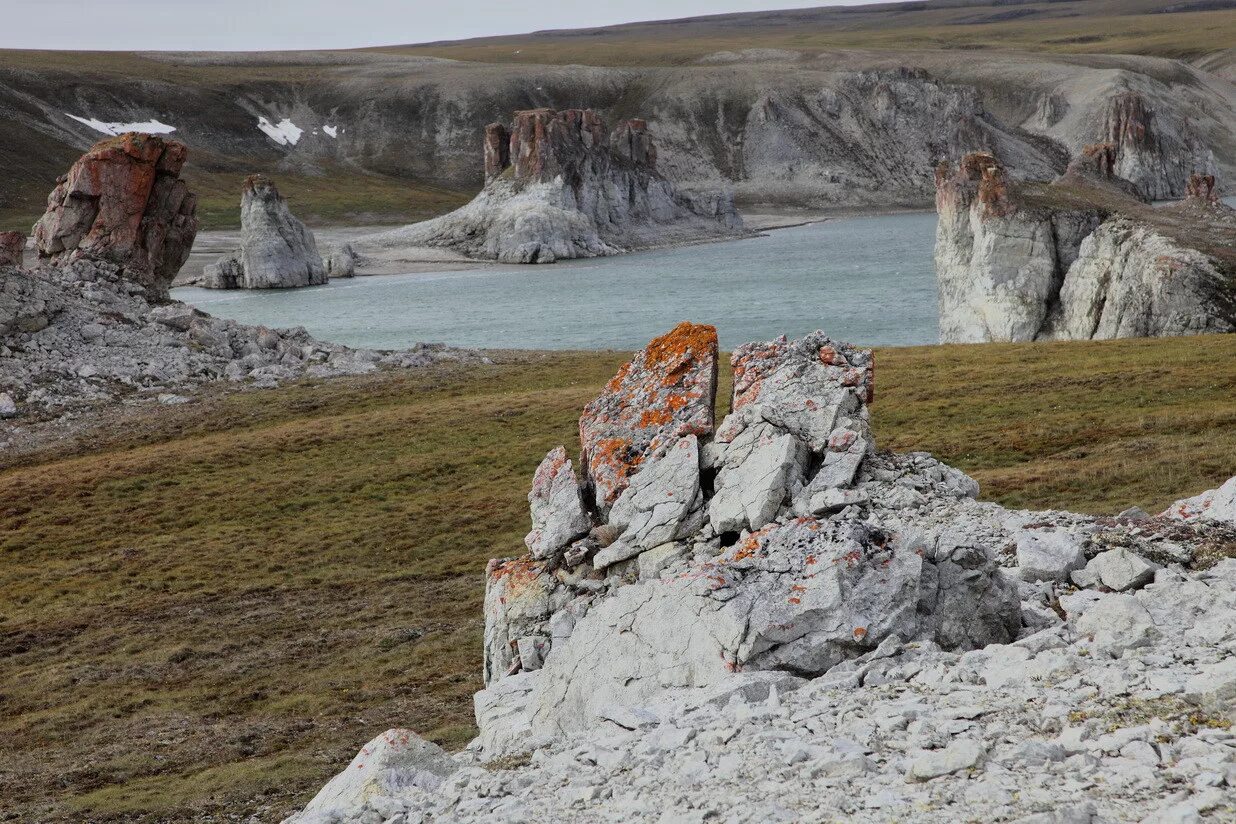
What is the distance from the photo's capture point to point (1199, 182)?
247 feet

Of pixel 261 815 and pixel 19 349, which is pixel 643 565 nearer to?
pixel 261 815

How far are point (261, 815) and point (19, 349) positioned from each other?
43.9 metres

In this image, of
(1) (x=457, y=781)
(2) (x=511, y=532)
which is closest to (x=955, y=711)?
(1) (x=457, y=781)

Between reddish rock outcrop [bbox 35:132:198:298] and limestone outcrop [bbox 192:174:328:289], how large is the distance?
59.4 meters

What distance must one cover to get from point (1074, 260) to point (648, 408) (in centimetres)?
5365

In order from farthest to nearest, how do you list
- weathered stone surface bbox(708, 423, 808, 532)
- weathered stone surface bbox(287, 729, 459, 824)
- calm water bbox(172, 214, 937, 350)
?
calm water bbox(172, 214, 937, 350) < weathered stone surface bbox(708, 423, 808, 532) < weathered stone surface bbox(287, 729, 459, 824)

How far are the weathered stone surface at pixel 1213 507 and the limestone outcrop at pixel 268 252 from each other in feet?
403

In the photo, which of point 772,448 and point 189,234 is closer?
point 772,448

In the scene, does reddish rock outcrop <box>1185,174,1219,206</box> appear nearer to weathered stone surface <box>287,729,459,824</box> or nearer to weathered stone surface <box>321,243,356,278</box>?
weathered stone surface <box>287,729,459,824</box>

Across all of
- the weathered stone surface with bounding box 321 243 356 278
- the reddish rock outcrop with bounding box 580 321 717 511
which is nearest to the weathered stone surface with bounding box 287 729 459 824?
the reddish rock outcrop with bounding box 580 321 717 511

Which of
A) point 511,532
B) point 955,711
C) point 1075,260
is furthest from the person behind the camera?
point 1075,260

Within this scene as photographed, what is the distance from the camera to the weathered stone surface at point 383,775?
37.6 feet

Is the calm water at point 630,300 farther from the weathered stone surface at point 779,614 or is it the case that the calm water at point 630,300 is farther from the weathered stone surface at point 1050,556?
the weathered stone surface at point 779,614

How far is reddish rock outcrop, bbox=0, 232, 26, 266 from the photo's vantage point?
5719 centimetres
